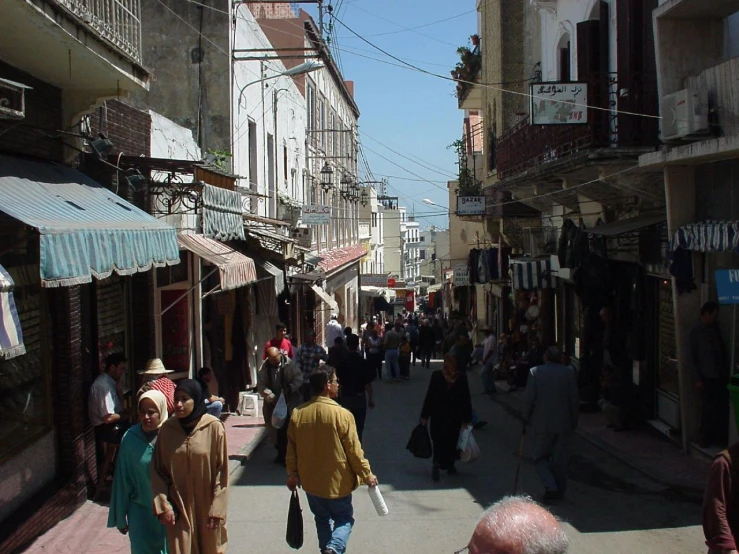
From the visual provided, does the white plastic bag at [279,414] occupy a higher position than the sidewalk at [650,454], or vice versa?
the white plastic bag at [279,414]

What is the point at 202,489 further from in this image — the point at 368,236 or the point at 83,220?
the point at 368,236

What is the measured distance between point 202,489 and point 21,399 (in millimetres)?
3114

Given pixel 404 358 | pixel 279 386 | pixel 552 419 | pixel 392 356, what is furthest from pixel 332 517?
pixel 404 358

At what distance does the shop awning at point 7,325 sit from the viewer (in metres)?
5.09

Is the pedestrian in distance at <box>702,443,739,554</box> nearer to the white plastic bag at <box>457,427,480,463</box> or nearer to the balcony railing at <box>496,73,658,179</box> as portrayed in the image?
the white plastic bag at <box>457,427,480,463</box>

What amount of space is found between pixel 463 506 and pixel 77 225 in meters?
4.77

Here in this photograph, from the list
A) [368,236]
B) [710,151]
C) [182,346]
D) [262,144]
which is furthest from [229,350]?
[368,236]

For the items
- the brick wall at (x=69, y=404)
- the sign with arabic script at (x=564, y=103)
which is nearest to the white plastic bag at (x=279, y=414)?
the brick wall at (x=69, y=404)

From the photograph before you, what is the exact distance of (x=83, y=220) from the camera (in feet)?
24.3

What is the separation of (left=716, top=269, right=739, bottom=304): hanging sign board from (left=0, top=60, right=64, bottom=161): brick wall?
6844mm

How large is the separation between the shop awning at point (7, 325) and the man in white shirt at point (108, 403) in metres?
3.98

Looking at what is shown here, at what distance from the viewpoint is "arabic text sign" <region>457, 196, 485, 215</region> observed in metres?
25.2

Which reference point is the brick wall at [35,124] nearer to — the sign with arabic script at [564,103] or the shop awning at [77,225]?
the shop awning at [77,225]

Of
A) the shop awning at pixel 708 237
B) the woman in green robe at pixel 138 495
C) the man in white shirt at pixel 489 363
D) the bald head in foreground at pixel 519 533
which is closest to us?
the bald head in foreground at pixel 519 533
